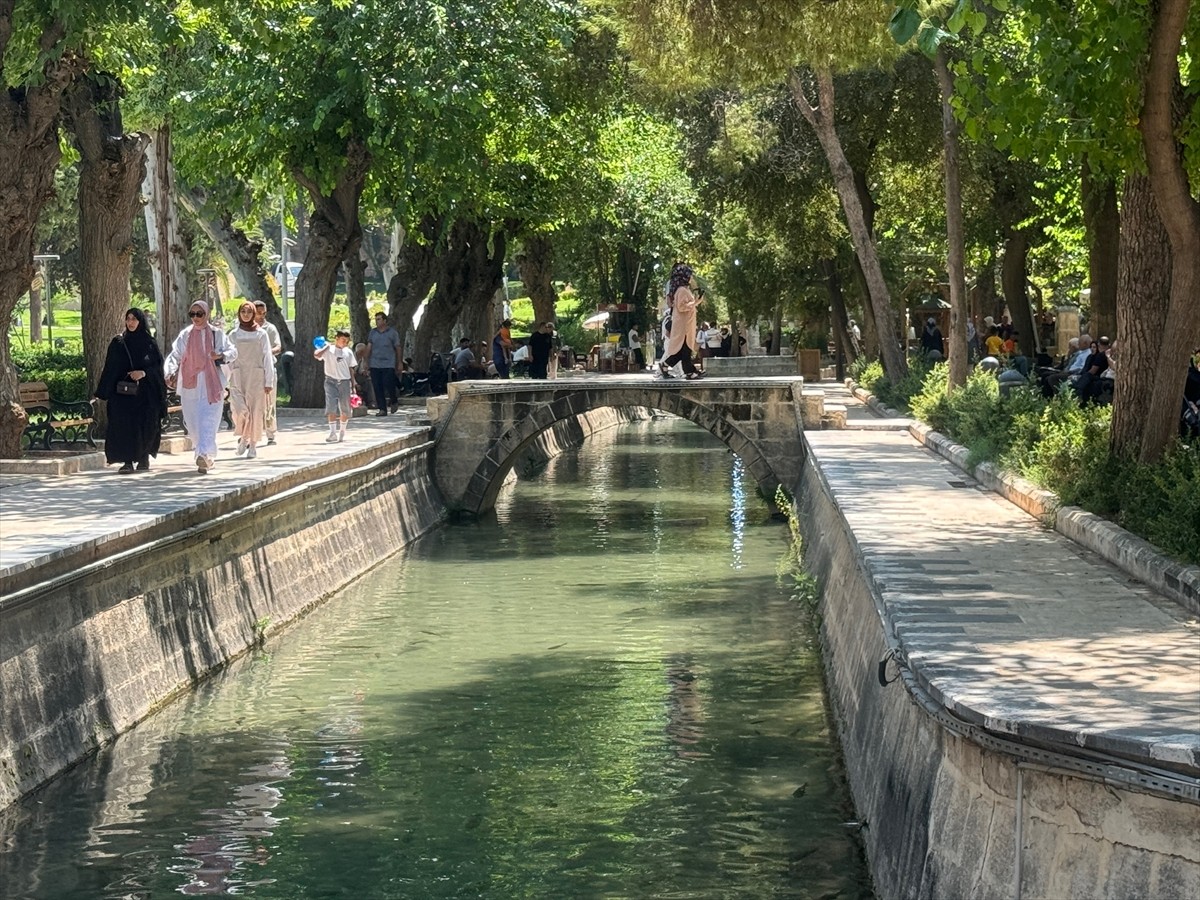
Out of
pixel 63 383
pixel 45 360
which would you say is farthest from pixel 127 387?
pixel 45 360

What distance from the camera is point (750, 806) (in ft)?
38.6

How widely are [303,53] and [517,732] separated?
18301 mm

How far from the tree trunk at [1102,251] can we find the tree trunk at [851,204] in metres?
4.15

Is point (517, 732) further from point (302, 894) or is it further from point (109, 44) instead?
point (109, 44)

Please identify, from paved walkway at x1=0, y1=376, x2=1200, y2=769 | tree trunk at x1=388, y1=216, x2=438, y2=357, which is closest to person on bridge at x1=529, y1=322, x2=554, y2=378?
tree trunk at x1=388, y1=216, x2=438, y2=357

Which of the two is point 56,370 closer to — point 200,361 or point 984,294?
point 200,361

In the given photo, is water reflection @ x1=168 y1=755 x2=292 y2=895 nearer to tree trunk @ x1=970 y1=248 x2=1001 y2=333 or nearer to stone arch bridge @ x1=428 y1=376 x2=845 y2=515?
stone arch bridge @ x1=428 y1=376 x2=845 y2=515

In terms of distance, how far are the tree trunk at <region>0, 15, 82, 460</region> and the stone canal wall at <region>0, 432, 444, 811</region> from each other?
346 centimetres

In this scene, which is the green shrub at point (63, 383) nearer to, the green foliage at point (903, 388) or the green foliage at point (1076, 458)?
the green foliage at point (903, 388)

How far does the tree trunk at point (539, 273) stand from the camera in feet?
154

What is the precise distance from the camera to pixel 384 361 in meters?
31.9

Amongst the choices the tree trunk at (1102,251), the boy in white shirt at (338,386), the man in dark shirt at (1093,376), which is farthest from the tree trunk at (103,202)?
the tree trunk at (1102,251)

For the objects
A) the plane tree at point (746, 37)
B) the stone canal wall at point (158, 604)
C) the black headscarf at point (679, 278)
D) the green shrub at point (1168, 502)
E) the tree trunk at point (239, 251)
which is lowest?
the stone canal wall at point (158, 604)

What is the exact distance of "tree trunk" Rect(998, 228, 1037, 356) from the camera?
40625 mm
